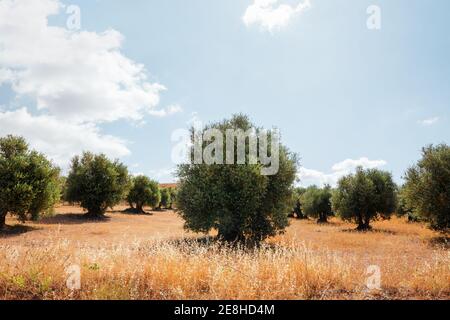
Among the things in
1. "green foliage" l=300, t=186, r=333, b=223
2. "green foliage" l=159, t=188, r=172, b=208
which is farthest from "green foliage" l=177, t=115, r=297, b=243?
"green foliage" l=159, t=188, r=172, b=208

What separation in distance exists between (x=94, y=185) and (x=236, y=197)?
1124 inches

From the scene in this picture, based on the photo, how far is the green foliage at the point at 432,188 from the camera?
24.1 metres

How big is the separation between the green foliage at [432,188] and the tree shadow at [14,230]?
29448mm

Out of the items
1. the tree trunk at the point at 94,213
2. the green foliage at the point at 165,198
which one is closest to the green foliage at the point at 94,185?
the tree trunk at the point at 94,213

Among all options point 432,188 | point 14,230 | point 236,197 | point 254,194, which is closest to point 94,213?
point 14,230

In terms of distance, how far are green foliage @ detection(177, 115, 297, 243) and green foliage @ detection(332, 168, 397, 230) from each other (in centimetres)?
1728

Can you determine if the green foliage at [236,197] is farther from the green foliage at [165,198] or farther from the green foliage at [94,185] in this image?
the green foliage at [165,198]

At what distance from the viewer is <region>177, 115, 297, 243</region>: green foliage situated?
20344 mm

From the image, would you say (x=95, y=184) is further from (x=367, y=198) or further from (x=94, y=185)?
(x=367, y=198)

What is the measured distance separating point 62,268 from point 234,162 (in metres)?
13.2

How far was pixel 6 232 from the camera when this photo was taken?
2527 cm

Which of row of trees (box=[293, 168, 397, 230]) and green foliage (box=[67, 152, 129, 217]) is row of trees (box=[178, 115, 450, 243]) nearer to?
row of trees (box=[293, 168, 397, 230])

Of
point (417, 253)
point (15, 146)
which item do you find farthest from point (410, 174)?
point (15, 146)
